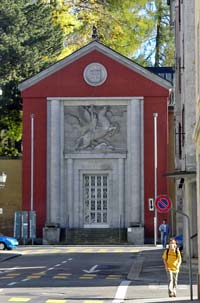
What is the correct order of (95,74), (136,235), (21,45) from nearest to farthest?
(136,235)
(95,74)
(21,45)

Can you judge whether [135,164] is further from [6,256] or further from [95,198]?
[6,256]

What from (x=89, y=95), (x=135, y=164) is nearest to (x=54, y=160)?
(x=89, y=95)

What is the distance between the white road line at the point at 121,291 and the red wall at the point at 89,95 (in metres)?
27.4

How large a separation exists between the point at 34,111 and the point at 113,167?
260 inches

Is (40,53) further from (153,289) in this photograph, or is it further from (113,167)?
(153,289)

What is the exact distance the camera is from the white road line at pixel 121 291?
62.1 ft

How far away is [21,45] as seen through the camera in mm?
57844

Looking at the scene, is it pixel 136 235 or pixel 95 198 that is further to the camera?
pixel 95 198

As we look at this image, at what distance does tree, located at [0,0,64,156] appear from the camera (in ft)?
187

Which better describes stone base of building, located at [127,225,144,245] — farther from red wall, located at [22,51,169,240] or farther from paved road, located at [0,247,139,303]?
paved road, located at [0,247,139,303]

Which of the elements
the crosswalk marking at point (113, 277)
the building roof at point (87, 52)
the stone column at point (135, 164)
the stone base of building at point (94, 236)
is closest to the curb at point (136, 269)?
the crosswalk marking at point (113, 277)

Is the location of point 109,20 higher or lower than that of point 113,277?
higher

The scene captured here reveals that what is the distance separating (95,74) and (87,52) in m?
1.60

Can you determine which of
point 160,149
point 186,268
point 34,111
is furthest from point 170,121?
point 186,268
